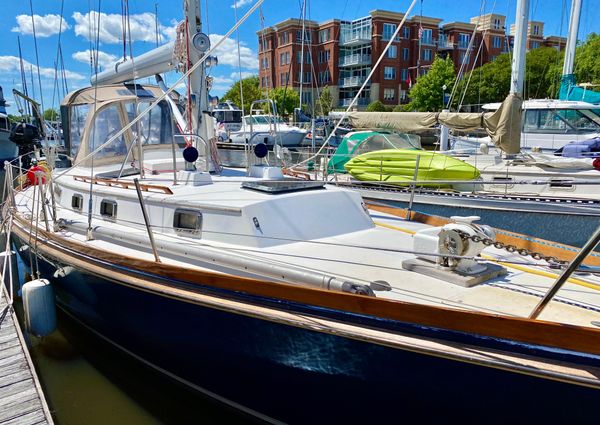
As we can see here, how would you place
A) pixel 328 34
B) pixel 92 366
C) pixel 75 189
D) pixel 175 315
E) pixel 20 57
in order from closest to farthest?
pixel 175 315 → pixel 92 366 → pixel 75 189 → pixel 20 57 → pixel 328 34

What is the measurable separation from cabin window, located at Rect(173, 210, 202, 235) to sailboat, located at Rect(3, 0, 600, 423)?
0.02m

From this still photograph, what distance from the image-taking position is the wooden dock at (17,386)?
13.3ft

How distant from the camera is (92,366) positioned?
5.82 metres

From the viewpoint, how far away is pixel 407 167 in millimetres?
9883

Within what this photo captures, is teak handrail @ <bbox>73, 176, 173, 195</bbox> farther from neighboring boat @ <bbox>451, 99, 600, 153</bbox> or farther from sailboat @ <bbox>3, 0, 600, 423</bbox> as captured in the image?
neighboring boat @ <bbox>451, 99, 600, 153</bbox>

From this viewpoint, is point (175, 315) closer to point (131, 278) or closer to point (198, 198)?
point (131, 278)

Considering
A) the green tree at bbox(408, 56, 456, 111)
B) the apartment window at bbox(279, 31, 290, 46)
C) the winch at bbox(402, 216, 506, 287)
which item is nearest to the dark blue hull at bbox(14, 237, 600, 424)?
the winch at bbox(402, 216, 506, 287)

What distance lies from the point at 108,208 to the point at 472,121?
8974mm

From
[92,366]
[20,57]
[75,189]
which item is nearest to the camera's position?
[92,366]

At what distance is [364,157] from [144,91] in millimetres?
5300

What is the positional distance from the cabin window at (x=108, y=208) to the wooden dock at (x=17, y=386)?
167 centimetres

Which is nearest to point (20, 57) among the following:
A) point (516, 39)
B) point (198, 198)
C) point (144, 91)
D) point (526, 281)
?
point (144, 91)

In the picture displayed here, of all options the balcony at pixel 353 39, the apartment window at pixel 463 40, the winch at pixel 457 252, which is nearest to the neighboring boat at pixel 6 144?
the winch at pixel 457 252

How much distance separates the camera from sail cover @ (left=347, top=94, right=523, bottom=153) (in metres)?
10.3
